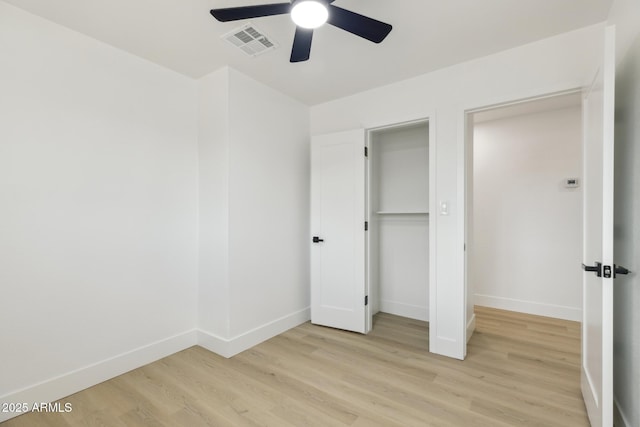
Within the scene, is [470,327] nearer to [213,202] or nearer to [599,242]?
→ [599,242]

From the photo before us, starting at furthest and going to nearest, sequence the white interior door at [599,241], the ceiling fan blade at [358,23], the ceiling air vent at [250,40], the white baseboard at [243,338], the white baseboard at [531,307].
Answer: the white baseboard at [531,307] < the white baseboard at [243,338] < the ceiling air vent at [250,40] < the ceiling fan blade at [358,23] < the white interior door at [599,241]

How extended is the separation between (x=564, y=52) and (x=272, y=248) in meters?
3.02

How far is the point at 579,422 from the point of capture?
181cm

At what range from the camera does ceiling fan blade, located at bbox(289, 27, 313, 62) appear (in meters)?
1.74

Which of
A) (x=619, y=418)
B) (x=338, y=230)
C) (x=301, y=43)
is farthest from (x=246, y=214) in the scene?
(x=619, y=418)

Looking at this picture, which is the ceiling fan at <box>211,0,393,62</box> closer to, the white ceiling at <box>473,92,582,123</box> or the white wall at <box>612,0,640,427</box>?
the white wall at <box>612,0,640,427</box>

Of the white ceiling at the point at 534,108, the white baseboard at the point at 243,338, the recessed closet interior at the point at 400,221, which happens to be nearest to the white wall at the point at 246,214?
the white baseboard at the point at 243,338

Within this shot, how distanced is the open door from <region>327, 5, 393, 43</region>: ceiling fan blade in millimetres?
1098

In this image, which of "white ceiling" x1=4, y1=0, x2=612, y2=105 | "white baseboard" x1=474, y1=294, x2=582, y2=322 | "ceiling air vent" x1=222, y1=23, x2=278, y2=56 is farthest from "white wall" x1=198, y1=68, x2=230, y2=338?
"white baseboard" x1=474, y1=294, x2=582, y2=322

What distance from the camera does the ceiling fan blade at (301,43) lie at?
5.69 feet

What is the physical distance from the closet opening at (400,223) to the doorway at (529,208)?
624mm

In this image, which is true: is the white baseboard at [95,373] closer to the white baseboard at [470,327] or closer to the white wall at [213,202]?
the white wall at [213,202]

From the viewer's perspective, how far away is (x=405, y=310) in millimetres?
3777

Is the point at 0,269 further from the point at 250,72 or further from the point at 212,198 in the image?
the point at 250,72
